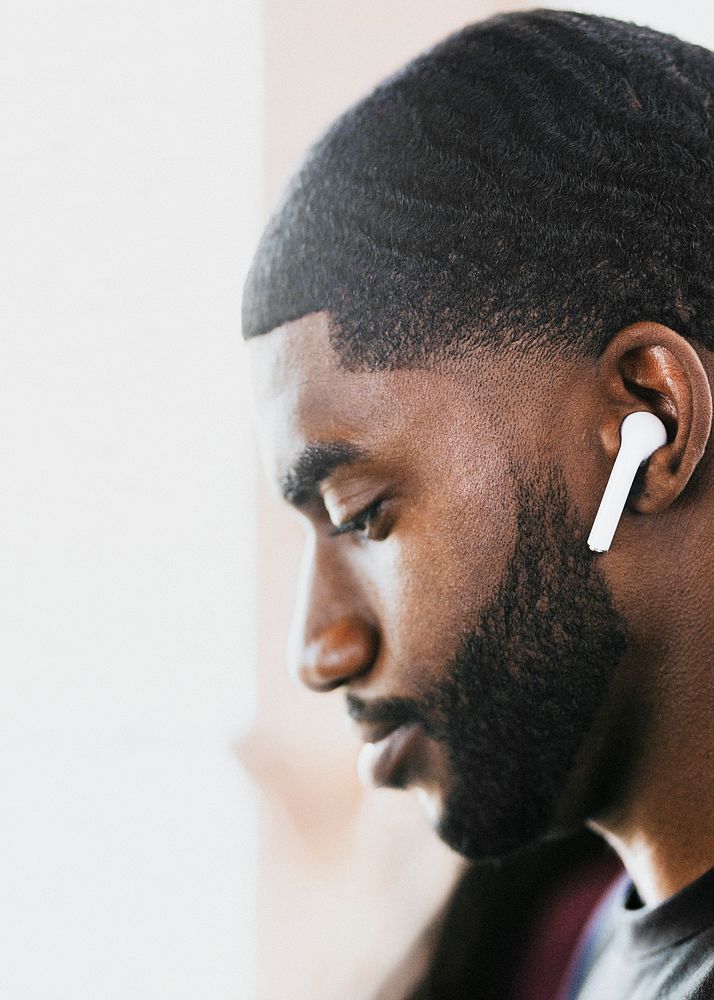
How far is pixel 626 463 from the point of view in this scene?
27.6 inches

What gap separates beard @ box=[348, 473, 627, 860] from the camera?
29.8 inches

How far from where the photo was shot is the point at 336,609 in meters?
0.83

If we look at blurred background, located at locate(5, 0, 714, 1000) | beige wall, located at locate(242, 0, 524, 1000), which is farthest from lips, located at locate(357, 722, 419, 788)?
beige wall, located at locate(242, 0, 524, 1000)

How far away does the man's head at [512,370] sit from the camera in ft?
2.44

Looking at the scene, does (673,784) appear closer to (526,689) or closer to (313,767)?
(526,689)

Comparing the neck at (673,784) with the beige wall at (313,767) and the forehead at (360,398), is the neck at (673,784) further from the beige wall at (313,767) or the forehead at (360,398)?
the beige wall at (313,767)

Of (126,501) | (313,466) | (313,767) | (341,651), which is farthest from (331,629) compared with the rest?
(313,767)

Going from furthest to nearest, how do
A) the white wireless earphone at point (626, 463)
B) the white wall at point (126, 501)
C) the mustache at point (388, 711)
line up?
the white wall at point (126, 501) → the mustache at point (388, 711) → the white wireless earphone at point (626, 463)

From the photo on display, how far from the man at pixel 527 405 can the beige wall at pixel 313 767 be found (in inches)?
29.6

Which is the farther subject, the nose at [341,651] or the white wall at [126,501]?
the white wall at [126,501]

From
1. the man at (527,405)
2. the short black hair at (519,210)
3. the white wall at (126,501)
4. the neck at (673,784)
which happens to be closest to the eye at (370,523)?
the man at (527,405)

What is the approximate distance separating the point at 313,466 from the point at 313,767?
1020 mm

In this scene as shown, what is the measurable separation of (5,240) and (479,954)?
0.98 meters

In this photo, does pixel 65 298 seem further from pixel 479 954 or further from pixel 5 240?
pixel 479 954
